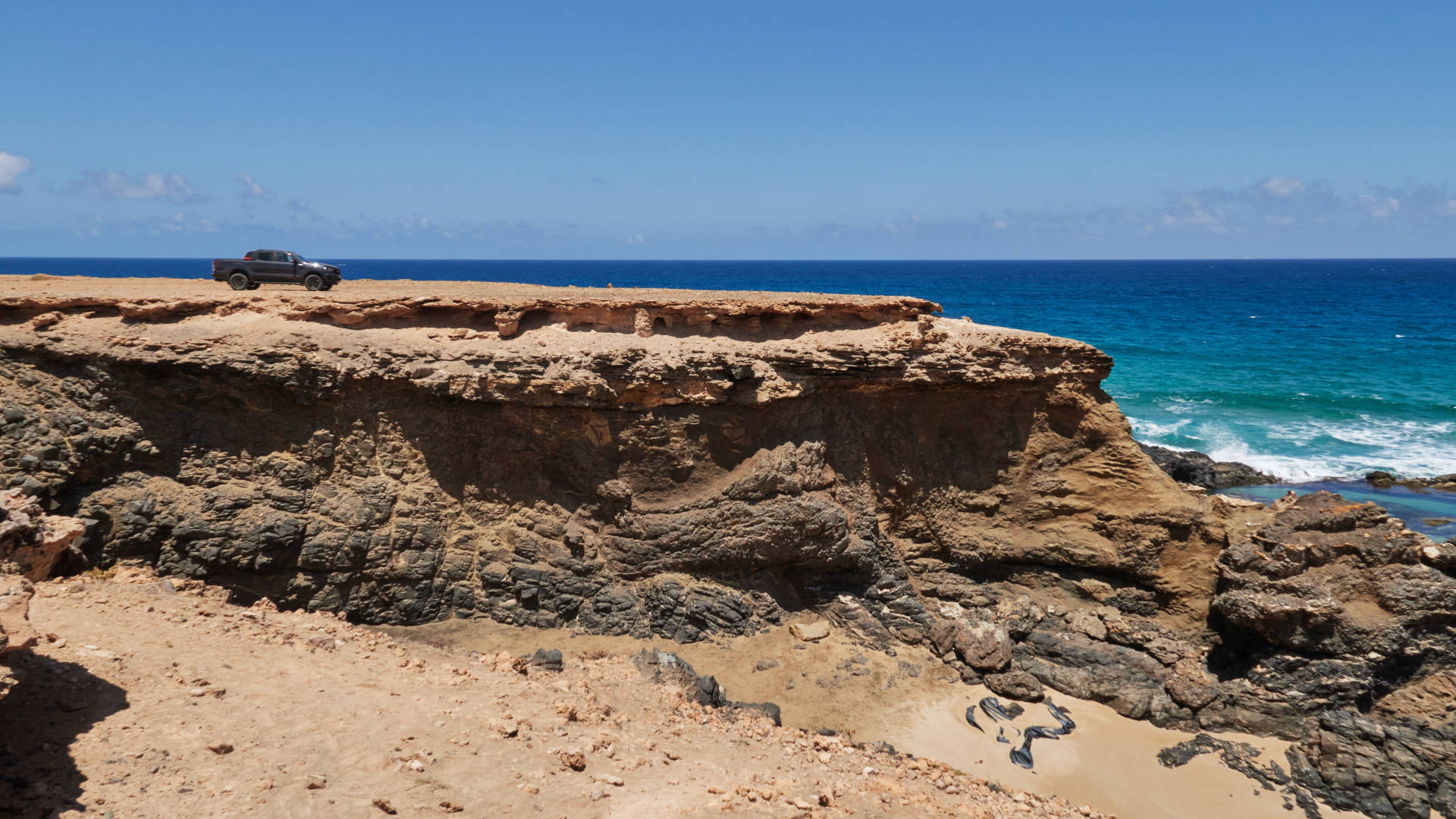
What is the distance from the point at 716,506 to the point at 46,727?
8575 millimetres

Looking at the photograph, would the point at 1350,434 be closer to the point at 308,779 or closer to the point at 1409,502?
the point at 1409,502

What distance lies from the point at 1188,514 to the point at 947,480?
A: 402 centimetres

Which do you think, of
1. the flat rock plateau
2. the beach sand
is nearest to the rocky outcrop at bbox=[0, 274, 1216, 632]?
the flat rock plateau

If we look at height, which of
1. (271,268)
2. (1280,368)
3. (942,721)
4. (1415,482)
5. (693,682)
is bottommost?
(942,721)

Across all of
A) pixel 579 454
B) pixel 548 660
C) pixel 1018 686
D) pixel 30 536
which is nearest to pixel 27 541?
pixel 30 536

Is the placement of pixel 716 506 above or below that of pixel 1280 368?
below

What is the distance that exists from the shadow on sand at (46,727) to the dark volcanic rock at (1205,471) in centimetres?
2408

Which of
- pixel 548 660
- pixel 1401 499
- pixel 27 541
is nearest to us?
pixel 27 541

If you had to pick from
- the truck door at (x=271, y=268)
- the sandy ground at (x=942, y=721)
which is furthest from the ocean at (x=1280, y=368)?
the truck door at (x=271, y=268)

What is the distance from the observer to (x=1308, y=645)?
42.8 feet

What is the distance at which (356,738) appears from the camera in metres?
9.02

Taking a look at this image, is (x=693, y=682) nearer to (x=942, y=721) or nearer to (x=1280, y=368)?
(x=942, y=721)

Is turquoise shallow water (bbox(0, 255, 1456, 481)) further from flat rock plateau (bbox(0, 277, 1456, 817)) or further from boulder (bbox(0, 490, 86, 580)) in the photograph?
boulder (bbox(0, 490, 86, 580))

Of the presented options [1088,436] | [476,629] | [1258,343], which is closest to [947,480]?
[1088,436]
